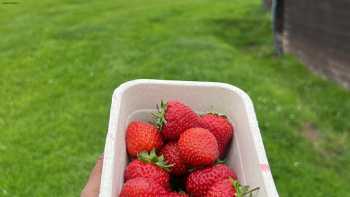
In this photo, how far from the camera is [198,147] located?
1755 millimetres

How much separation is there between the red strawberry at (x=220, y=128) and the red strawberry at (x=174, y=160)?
0.15 m

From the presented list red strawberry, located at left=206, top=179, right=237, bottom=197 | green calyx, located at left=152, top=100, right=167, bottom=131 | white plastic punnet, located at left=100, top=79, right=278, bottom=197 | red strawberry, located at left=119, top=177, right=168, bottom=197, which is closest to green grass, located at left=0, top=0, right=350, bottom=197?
white plastic punnet, located at left=100, top=79, right=278, bottom=197

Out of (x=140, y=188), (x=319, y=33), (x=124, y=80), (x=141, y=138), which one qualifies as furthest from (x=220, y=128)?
(x=319, y=33)

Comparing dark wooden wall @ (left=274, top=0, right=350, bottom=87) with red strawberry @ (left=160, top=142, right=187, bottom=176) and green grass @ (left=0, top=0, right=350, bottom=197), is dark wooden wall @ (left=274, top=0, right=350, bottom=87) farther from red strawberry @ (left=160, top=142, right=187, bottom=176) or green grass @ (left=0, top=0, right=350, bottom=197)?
red strawberry @ (left=160, top=142, right=187, bottom=176)

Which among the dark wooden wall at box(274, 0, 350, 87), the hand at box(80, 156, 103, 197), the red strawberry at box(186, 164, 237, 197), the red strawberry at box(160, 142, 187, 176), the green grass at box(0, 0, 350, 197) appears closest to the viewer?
the red strawberry at box(186, 164, 237, 197)

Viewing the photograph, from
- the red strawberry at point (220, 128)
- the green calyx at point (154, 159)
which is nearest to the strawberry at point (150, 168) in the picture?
the green calyx at point (154, 159)

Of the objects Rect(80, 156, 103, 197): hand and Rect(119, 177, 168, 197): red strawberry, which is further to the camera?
Rect(80, 156, 103, 197): hand

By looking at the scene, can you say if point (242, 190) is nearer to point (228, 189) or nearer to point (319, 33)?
point (228, 189)

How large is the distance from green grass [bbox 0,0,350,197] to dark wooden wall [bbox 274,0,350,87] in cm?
18

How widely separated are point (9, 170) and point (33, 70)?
7.09 feet

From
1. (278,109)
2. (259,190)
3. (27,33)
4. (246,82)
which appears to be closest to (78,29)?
(27,33)

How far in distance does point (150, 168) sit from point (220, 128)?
32 centimetres

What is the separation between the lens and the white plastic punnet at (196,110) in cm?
161

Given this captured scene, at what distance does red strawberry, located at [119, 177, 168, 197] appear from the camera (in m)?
1.63
